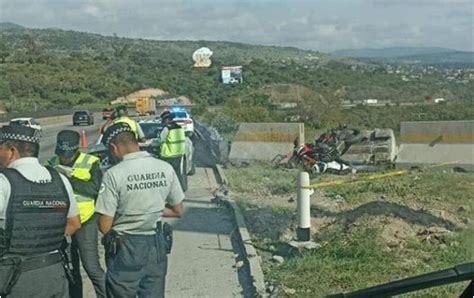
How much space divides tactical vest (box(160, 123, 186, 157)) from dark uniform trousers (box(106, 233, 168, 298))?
24.3 feet

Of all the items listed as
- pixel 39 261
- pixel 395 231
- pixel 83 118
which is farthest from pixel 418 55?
pixel 83 118

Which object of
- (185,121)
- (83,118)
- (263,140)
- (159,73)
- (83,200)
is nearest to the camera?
(83,200)

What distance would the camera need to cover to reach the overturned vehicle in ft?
56.6

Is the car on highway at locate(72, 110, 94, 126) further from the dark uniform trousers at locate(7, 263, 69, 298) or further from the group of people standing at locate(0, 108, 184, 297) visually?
the dark uniform trousers at locate(7, 263, 69, 298)

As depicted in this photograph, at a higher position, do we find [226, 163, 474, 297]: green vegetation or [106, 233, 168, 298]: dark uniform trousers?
[106, 233, 168, 298]: dark uniform trousers

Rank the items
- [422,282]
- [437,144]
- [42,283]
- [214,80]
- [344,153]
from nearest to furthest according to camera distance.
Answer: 1. [422,282]
2. [42,283]
3. [437,144]
4. [344,153]
5. [214,80]

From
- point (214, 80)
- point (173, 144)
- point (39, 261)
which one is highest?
point (39, 261)

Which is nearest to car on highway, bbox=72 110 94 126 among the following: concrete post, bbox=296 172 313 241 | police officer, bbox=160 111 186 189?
police officer, bbox=160 111 186 189

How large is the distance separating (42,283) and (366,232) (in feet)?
16.9

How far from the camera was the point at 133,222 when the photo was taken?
5555 mm

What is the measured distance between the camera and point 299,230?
9.13 m

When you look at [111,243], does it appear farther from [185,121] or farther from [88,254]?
[185,121]

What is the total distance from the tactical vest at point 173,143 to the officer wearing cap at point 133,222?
7275mm

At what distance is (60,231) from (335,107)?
2133 cm
